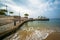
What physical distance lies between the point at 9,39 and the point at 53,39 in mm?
2709

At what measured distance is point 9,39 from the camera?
7.23 metres

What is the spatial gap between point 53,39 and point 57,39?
8.1 inches

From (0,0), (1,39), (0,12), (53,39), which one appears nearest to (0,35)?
(1,39)

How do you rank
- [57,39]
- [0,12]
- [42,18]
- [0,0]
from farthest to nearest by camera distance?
[42,18]
[0,12]
[0,0]
[57,39]

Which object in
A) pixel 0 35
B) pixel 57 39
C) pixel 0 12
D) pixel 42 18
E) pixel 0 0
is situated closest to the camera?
pixel 57 39

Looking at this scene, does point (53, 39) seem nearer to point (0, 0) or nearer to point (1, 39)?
point (1, 39)

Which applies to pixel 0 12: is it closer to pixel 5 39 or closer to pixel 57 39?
pixel 5 39

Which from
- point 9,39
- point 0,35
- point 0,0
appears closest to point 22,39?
point 9,39

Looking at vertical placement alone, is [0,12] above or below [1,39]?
above

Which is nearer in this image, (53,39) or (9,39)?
(53,39)

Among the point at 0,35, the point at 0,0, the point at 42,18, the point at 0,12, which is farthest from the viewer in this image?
the point at 42,18

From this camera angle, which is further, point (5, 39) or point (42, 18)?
point (42, 18)

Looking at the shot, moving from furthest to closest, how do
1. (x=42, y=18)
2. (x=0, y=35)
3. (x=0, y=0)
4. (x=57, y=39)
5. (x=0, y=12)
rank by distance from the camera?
(x=42, y=18) < (x=0, y=12) < (x=0, y=0) < (x=0, y=35) < (x=57, y=39)

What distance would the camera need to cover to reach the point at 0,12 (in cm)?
2248
